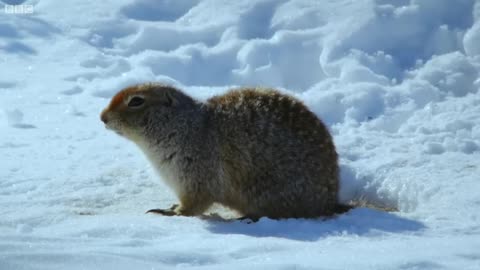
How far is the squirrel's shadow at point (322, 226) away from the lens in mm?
5676

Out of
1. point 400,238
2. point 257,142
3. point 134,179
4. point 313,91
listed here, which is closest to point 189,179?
point 257,142

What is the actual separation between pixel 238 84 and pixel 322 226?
4425 mm

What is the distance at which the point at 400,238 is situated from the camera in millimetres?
5492

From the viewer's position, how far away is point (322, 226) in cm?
592

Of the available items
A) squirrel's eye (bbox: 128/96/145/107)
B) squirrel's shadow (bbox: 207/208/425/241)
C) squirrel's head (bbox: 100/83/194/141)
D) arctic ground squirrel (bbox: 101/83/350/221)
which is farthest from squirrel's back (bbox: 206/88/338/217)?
squirrel's eye (bbox: 128/96/145/107)

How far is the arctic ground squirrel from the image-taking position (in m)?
6.42

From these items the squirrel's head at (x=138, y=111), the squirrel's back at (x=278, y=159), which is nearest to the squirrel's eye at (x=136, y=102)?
the squirrel's head at (x=138, y=111)

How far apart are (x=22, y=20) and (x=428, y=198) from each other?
760cm

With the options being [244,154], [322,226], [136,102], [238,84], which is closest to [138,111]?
[136,102]

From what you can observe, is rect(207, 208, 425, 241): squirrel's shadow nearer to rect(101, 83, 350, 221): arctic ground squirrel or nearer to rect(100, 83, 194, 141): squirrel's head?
rect(101, 83, 350, 221): arctic ground squirrel

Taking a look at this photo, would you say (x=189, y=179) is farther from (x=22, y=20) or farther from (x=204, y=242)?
(x=22, y=20)

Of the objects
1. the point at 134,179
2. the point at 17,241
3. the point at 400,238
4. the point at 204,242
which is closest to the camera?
the point at 17,241

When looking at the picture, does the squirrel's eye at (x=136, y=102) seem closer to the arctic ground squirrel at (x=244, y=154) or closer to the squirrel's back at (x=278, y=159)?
the arctic ground squirrel at (x=244, y=154)

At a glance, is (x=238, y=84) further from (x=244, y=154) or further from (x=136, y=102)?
(x=244, y=154)
